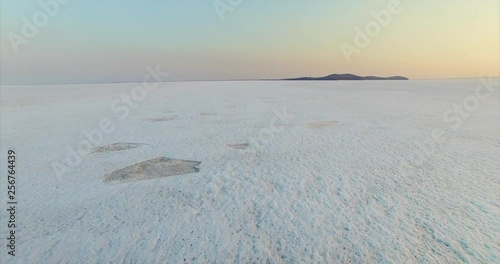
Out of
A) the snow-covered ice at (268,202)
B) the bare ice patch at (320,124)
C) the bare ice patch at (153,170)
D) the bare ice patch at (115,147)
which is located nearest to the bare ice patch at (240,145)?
the snow-covered ice at (268,202)

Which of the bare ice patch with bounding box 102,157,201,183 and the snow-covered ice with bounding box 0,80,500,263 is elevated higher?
the snow-covered ice with bounding box 0,80,500,263

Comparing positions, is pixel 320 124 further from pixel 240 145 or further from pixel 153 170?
pixel 153 170

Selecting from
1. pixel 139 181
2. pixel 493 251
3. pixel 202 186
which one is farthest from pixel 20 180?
pixel 493 251

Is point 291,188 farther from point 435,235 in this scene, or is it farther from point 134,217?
point 134,217

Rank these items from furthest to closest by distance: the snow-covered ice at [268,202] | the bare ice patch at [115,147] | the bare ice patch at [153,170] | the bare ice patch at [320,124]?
the bare ice patch at [320,124]
the bare ice patch at [115,147]
the bare ice patch at [153,170]
the snow-covered ice at [268,202]

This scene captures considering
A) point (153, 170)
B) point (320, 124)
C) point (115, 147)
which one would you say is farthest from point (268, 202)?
point (320, 124)

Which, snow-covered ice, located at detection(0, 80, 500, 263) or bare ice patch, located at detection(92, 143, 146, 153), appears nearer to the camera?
snow-covered ice, located at detection(0, 80, 500, 263)

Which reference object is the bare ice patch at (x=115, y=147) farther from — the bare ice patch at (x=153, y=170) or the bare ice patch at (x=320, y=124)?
the bare ice patch at (x=320, y=124)

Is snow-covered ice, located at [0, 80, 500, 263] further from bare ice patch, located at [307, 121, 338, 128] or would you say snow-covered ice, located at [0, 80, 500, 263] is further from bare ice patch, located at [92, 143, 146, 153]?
bare ice patch, located at [307, 121, 338, 128]

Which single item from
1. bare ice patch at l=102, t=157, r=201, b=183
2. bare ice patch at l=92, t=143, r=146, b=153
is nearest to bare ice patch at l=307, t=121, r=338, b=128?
bare ice patch at l=102, t=157, r=201, b=183
